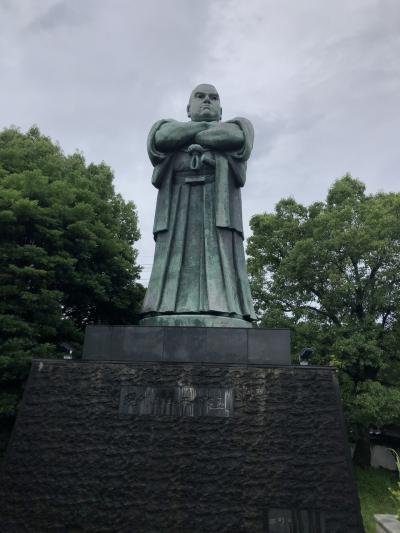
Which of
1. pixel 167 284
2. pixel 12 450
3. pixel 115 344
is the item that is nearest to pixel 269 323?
pixel 167 284

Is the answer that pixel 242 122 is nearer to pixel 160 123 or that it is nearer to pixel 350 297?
pixel 160 123

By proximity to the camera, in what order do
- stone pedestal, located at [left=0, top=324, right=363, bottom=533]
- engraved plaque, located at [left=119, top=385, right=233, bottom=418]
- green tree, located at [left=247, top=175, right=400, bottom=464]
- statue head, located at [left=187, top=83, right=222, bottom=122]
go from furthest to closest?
1. green tree, located at [left=247, top=175, right=400, bottom=464]
2. statue head, located at [left=187, top=83, right=222, bottom=122]
3. engraved plaque, located at [left=119, top=385, right=233, bottom=418]
4. stone pedestal, located at [left=0, top=324, right=363, bottom=533]

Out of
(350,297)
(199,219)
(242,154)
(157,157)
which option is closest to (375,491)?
(350,297)

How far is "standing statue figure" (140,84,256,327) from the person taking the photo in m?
7.17

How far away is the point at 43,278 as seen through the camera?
1150 cm

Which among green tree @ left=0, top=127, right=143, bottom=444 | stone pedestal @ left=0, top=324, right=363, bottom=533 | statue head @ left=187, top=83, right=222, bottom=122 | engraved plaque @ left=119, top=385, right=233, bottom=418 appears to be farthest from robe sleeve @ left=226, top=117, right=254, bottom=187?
green tree @ left=0, top=127, right=143, bottom=444

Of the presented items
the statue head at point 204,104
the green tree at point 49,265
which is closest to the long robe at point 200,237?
the statue head at point 204,104

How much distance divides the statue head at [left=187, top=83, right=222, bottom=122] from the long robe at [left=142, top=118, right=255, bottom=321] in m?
0.56

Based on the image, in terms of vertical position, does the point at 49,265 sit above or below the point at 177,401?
above

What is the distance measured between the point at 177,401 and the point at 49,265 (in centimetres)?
680

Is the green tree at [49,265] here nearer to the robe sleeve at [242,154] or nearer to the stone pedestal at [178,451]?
the stone pedestal at [178,451]

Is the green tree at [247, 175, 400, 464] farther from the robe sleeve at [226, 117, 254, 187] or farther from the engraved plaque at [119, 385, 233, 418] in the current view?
the engraved plaque at [119, 385, 233, 418]

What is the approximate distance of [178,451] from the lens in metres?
5.36

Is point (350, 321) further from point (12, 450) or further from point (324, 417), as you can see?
point (12, 450)
